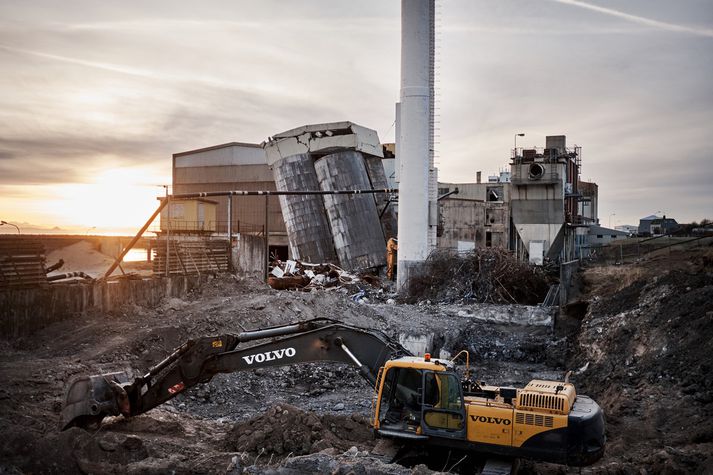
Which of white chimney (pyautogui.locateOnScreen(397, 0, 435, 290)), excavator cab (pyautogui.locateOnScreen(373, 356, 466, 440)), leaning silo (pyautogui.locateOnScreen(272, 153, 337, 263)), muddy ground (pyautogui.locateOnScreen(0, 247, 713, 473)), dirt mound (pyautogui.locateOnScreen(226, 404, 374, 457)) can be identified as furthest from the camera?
leaning silo (pyautogui.locateOnScreen(272, 153, 337, 263))

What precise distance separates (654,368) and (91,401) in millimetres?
10996

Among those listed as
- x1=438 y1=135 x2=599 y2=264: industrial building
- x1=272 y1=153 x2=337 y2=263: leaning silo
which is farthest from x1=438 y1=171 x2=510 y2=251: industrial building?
x1=272 y1=153 x2=337 y2=263: leaning silo

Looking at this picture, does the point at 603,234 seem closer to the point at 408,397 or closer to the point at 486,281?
the point at 486,281

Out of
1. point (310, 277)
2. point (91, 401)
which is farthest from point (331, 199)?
point (91, 401)

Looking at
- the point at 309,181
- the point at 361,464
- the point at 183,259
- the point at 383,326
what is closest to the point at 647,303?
the point at 383,326

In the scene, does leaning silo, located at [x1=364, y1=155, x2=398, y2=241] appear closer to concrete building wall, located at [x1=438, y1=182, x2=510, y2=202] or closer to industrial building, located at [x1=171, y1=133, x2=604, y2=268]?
industrial building, located at [x1=171, y1=133, x2=604, y2=268]

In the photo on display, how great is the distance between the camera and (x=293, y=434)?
9641 mm

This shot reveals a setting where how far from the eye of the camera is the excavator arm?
29.3 feet

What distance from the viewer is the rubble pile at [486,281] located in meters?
23.2

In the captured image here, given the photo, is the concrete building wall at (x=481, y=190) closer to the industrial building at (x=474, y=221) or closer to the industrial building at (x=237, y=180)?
the industrial building at (x=474, y=221)

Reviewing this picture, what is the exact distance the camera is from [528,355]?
1877 cm

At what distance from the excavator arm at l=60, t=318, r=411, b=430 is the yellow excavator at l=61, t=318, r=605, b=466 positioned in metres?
0.01

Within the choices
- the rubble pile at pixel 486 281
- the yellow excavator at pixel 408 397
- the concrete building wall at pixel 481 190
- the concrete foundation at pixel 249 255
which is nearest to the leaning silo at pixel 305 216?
the concrete building wall at pixel 481 190

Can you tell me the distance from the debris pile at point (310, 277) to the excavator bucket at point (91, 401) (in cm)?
1780
